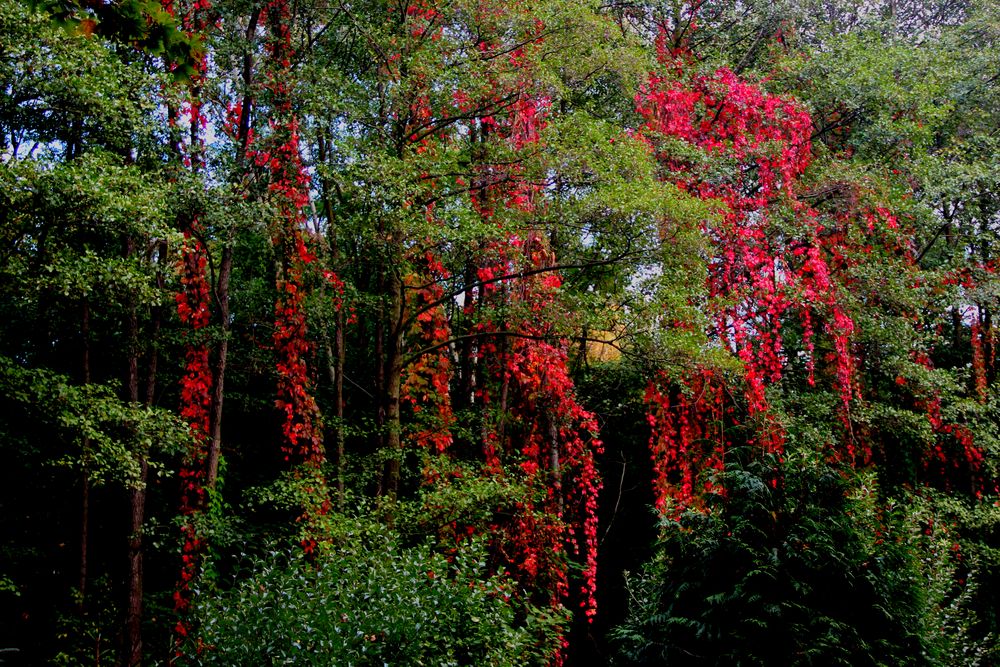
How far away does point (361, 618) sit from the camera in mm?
5430

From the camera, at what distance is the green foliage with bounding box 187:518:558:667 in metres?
5.24

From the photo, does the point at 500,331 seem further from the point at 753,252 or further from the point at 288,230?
the point at 753,252

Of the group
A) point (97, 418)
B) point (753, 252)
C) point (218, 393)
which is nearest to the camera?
point (97, 418)

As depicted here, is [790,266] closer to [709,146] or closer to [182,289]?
[709,146]

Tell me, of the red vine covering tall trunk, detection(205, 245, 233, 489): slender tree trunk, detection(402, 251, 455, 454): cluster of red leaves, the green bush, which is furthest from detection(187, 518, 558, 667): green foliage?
detection(402, 251, 455, 454): cluster of red leaves

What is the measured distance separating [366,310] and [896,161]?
858cm

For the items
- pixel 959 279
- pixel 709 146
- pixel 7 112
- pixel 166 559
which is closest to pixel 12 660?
pixel 166 559

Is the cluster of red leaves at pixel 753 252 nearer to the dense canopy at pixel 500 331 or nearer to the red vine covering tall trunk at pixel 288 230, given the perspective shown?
the dense canopy at pixel 500 331

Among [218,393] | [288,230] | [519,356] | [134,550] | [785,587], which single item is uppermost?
[288,230]

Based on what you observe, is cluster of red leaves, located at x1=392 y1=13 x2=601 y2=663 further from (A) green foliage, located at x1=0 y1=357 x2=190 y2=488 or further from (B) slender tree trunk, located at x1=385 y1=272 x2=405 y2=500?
(A) green foliage, located at x1=0 y1=357 x2=190 y2=488

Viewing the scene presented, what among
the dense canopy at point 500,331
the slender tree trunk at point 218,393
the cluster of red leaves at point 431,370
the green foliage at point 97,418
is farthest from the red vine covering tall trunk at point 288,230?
the green foliage at point 97,418

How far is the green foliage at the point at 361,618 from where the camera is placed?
5238 millimetres

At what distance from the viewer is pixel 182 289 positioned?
10516mm

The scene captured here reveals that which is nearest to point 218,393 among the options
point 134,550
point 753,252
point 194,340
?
point 194,340
